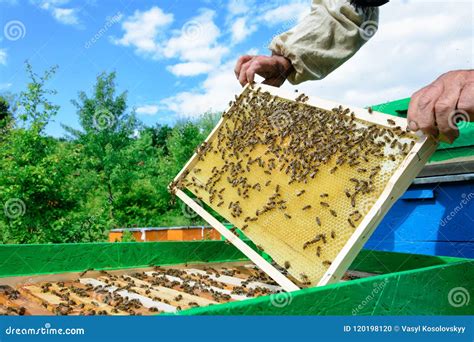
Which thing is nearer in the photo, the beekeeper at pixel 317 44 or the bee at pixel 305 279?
the bee at pixel 305 279

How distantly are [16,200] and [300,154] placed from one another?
7527 millimetres

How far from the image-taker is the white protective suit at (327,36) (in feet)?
13.1

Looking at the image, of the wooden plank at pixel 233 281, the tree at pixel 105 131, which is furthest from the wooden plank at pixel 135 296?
the tree at pixel 105 131

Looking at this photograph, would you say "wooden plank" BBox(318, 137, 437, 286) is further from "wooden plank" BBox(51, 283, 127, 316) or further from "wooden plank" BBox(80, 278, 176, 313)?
"wooden plank" BBox(51, 283, 127, 316)

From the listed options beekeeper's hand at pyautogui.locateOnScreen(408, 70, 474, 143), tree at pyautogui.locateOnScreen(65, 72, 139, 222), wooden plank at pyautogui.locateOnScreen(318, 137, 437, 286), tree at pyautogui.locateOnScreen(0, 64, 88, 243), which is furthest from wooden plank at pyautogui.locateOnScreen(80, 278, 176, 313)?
tree at pyautogui.locateOnScreen(65, 72, 139, 222)

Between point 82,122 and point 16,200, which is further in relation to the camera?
point 82,122

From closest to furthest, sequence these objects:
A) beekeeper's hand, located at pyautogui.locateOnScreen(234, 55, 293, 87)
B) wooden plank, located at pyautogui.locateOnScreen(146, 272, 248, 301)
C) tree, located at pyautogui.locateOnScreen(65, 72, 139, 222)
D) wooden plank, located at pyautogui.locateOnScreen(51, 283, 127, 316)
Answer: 1. wooden plank, located at pyautogui.locateOnScreen(51, 283, 127, 316)
2. wooden plank, located at pyautogui.locateOnScreen(146, 272, 248, 301)
3. beekeeper's hand, located at pyautogui.locateOnScreen(234, 55, 293, 87)
4. tree, located at pyautogui.locateOnScreen(65, 72, 139, 222)

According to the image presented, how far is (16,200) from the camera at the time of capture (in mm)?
8742

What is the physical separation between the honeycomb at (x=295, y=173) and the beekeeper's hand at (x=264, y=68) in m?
0.23

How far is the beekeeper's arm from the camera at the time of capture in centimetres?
400

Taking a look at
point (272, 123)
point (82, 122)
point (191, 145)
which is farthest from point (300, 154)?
point (82, 122)

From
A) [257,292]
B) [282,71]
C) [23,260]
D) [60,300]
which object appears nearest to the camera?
[60,300]

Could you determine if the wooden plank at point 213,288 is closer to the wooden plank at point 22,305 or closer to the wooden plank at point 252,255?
the wooden plank at point 252,255

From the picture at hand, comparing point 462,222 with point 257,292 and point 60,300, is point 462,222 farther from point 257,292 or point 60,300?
point 60,300
